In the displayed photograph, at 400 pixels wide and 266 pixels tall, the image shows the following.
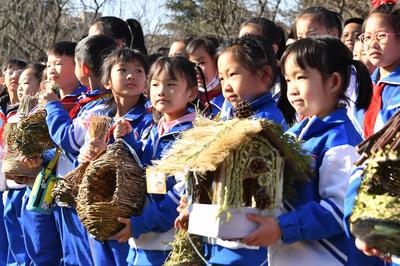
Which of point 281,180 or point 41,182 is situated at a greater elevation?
point 281,180

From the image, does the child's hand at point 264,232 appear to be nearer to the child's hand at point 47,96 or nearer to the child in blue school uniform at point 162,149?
the child in blue school uniform at point 162,149

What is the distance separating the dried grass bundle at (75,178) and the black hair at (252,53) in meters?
0.80

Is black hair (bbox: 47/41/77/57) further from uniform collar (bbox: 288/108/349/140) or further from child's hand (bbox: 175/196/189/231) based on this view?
uniform collar (bbox: 288/108/349/140)

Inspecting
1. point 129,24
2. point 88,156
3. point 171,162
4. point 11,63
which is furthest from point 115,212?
point 11,63

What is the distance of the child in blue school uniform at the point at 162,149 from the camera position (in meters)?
4.07

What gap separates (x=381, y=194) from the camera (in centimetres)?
244

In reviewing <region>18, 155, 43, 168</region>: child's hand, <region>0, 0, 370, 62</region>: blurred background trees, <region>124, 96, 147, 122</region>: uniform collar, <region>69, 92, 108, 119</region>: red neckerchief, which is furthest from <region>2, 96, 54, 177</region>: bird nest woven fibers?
<region>0, 0, 370, 62</region>: blurred background trees

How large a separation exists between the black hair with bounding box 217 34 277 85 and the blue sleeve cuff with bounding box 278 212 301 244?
1.15 meters

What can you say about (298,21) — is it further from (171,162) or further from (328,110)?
(171,162)

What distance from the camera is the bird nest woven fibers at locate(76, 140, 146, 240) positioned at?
4.12 meters

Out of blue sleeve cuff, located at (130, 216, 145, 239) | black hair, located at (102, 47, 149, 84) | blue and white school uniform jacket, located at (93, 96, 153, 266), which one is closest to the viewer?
blue sleeve cuff, located at (130, 216, 145, 239)

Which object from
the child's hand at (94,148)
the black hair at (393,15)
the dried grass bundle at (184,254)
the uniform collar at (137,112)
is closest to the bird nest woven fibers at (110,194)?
the child's hand at (94,148)

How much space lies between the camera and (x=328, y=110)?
11.0ft

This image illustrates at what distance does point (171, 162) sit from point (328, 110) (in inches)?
29.4
